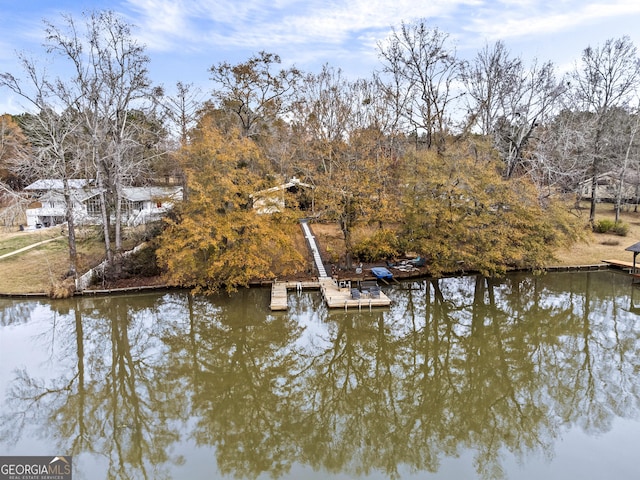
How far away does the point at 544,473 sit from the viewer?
8211 mm

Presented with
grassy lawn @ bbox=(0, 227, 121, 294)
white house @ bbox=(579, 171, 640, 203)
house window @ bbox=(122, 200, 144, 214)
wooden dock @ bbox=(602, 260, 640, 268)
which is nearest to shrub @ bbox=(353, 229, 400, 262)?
wooden dock @ bbox=(602, 260, 640, 268)

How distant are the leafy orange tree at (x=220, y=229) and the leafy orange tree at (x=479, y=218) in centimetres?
751

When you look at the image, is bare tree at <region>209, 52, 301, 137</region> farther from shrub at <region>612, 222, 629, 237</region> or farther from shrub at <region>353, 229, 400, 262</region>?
shrub at <region>612, 222, 629, 237</region>

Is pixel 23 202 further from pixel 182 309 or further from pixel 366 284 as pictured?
pixel 366 284

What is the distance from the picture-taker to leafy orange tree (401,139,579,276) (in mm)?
19953

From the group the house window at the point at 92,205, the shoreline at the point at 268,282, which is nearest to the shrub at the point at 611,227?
the shoreline at the point at 268,282

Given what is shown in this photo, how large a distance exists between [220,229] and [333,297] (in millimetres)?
5820

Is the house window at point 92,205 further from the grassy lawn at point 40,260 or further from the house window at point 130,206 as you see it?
the grassy lawn at point 40,260

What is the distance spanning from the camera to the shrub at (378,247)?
21672 millimetres

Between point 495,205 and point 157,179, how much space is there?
30.1 meters

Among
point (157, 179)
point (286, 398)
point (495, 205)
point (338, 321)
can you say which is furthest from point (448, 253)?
point (157, 179)

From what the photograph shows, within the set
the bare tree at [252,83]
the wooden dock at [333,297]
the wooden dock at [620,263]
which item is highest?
the bare tree at [252,83]

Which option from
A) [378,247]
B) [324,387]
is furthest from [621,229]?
[324,387]

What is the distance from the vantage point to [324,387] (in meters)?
11.8
